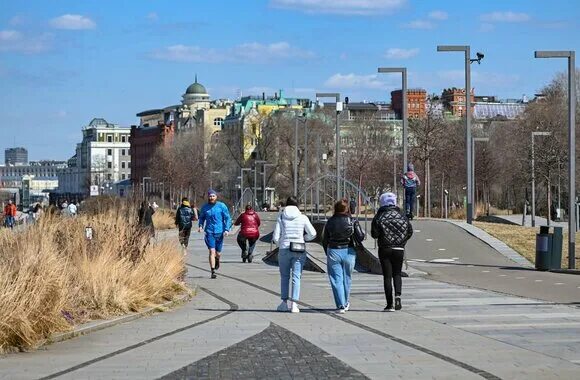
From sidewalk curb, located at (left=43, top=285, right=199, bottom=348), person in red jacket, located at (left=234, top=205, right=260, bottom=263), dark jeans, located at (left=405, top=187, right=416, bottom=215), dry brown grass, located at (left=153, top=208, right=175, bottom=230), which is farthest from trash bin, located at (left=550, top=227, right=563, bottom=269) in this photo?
dry brown grass, located at (left=153, top=208, right=175, bottom=230)

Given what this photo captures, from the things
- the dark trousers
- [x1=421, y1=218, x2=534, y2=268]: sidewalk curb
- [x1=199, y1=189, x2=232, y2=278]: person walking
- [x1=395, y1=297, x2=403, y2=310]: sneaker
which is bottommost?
[x1=421, y1=218, x2=534, y2=268]: sidewalk curb

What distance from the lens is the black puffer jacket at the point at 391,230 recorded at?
1708 cm

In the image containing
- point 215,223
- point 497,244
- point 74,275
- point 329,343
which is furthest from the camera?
point 497,244

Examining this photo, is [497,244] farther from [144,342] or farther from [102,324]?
[144,342]

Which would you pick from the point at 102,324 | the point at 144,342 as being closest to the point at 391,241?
the point at 102,324

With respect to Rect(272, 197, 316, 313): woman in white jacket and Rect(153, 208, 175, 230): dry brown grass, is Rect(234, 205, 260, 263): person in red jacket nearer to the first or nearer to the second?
Rect(272, 197, 316, 313): woman in white jacket

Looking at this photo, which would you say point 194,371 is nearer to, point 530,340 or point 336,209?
point 530,340

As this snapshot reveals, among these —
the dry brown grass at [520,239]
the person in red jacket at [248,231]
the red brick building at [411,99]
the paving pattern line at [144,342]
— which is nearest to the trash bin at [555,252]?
the dry brown grass at [520,239]

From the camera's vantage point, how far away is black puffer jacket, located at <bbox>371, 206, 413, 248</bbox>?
17078mm

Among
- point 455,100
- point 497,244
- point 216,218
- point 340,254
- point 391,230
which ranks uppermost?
point 455,100

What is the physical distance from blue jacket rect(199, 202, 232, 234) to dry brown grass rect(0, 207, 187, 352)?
164 centimetres

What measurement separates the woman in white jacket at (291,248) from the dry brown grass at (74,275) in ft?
7.21

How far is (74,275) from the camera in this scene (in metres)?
16.4

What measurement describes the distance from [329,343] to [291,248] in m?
4.14
